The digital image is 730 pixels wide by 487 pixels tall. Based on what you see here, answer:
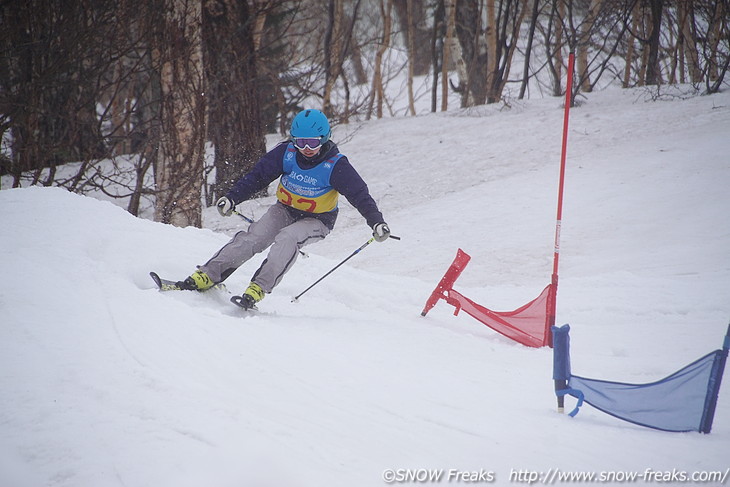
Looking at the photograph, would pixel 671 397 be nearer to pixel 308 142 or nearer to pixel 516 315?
pixel 516 315

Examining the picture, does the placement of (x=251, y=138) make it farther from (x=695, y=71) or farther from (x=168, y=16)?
(x=695, y=71)

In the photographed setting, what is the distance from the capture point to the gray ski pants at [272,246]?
4.68 meters

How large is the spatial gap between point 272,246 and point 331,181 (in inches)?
29.4

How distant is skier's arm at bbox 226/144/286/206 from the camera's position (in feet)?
17.1

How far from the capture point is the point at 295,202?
5.19 meters

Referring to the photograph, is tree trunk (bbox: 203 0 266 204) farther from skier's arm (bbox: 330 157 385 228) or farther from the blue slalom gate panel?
the blue slalom gate panel

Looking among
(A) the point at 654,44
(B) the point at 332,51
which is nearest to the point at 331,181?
(B) the point at 332,51

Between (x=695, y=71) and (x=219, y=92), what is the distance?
11921 millimetres

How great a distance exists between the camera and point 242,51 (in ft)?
39.1

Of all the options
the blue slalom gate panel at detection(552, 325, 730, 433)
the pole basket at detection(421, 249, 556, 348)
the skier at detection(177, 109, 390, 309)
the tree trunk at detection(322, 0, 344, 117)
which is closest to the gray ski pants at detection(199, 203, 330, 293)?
the skier at detection(177, 109, 390, 309)

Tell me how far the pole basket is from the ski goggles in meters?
1.64

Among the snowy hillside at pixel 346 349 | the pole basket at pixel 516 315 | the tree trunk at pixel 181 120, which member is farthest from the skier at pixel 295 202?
the tree trunk at pixel 181 120

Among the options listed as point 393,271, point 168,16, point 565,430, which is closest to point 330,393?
point 565,430

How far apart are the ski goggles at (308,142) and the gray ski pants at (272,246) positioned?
0.60 m
